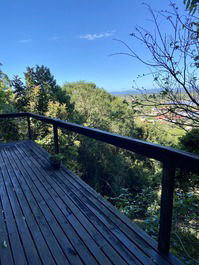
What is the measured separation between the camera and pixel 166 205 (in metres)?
1.09

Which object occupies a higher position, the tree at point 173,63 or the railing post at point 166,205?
the tree at point 173,63

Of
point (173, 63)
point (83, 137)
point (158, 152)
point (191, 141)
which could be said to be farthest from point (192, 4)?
point (83, 137)

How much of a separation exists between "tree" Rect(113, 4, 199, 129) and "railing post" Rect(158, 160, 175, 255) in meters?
1.51

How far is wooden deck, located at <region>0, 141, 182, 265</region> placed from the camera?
1.13 meters

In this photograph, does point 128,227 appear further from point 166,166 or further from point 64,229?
point 166,166

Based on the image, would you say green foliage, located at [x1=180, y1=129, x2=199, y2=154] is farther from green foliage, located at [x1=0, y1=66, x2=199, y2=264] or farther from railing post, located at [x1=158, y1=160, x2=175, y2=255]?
railing post, located at [x1=158, y1=160, x2=175, y2=255]

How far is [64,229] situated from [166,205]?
91cm

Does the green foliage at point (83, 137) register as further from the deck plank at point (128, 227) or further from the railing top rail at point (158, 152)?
the railing top rail at point (158, 152)

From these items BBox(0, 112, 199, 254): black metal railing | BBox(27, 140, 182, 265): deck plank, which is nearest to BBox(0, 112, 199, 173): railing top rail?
BBox(0, 112, 199, 254): black metal railing

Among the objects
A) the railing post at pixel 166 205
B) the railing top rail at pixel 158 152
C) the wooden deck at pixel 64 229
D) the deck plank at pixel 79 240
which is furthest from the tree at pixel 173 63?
the deck plank at pixel 79 240

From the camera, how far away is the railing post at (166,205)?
105 cm

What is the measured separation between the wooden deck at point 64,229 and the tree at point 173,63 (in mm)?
1690

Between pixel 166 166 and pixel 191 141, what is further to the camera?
pixel 191 141

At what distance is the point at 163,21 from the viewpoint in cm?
238
